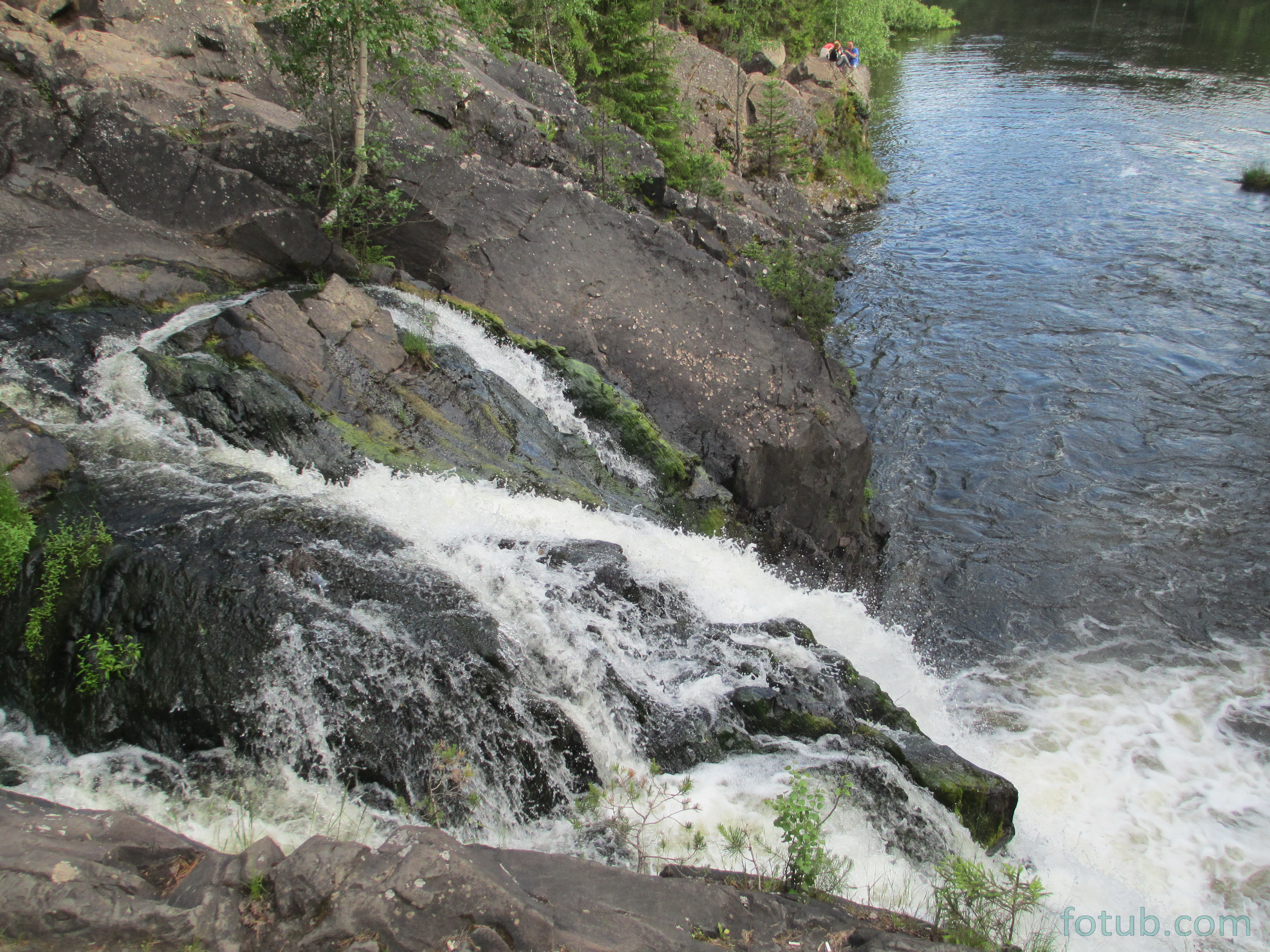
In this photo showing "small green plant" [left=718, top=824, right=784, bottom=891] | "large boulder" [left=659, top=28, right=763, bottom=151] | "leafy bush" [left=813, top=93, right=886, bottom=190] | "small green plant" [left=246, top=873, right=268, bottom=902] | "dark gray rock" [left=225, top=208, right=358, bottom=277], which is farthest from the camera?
"leafy bush" [left=813, top=93, right=886, bottom=190]

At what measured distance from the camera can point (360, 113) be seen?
35.6ft

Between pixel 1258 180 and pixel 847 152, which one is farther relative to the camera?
pixel 847 152

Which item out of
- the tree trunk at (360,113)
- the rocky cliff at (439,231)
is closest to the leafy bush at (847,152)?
the rocky cliff at (439,231)

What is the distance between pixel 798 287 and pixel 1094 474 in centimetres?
702

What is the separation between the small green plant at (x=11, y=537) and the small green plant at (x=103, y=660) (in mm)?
853

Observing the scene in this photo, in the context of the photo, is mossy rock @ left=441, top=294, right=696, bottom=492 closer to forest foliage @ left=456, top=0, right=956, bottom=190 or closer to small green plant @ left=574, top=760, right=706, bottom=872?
small green plant @ left=574, top=760, right=706, bottom=872

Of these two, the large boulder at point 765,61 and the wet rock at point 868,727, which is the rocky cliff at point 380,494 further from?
the large boulder at point 765,61

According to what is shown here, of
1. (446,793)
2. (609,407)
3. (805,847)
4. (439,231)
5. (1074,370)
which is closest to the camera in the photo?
(805,847)

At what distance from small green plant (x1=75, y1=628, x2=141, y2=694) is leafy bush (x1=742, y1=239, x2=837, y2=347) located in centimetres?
1327

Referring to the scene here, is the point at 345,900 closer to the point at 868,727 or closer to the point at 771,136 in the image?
the point at 868,727

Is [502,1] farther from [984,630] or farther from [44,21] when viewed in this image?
[984,630]

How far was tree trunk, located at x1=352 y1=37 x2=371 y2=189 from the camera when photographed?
1054 centimetres

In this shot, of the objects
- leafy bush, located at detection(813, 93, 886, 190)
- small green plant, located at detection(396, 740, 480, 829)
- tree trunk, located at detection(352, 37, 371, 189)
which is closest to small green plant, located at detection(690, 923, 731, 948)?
small green plant, located at detection(396, 740, 480, 829)

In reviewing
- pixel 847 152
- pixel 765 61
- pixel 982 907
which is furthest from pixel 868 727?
pixel 765 61
